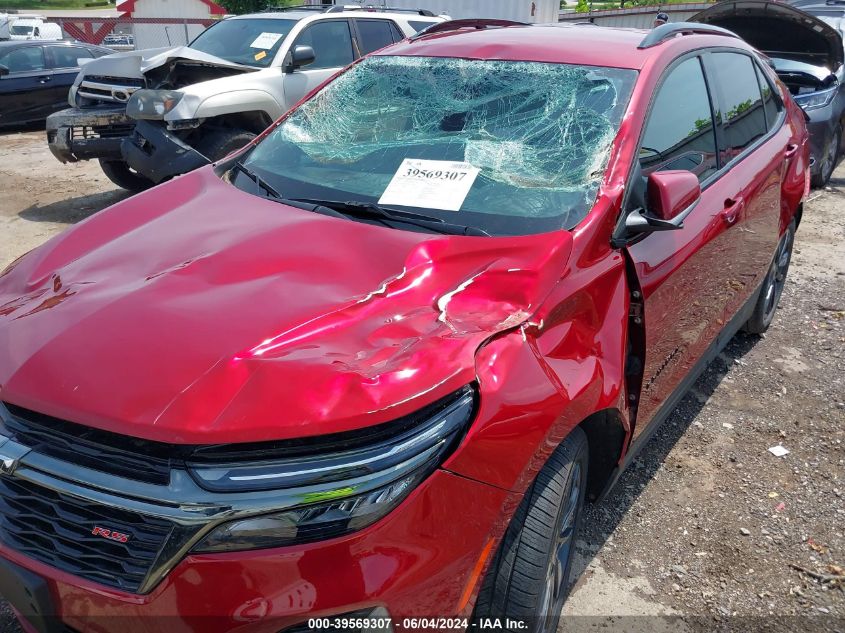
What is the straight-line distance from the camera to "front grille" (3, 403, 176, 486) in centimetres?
161

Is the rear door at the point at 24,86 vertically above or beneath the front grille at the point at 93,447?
beneath

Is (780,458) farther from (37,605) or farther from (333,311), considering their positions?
(37,605)

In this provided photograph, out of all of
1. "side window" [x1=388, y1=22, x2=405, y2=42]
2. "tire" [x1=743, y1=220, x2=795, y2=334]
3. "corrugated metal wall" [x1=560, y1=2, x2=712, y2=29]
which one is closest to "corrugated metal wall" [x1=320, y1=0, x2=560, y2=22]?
"corrugated metal wall" [x1=560, y1=2, x2=712, y2=29]

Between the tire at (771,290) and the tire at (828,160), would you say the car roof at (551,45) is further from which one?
the tire at (828,160)

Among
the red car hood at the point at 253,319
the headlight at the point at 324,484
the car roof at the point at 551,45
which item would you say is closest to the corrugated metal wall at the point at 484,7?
the car roof at the point at 551,45

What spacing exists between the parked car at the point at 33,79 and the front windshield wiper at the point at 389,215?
10.7m

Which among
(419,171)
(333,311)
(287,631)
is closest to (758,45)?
(419,171)

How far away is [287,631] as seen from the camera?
5.09 ft

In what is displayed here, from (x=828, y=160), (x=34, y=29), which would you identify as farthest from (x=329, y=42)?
(x=34, y=29)

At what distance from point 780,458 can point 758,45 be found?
6.42 m

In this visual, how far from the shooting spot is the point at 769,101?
163 inches

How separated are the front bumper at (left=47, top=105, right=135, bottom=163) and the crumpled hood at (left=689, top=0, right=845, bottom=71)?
572 centimetres

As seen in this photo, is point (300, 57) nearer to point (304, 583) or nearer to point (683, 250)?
point (683, 250)

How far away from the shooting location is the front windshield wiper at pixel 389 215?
236 centimetres
